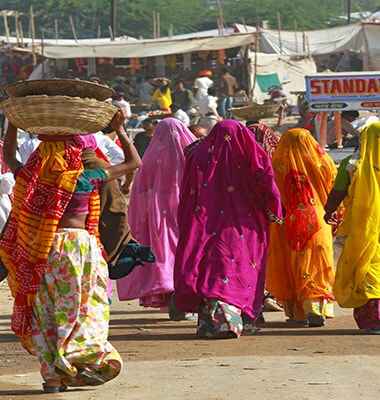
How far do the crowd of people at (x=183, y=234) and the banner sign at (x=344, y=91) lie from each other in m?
5.31

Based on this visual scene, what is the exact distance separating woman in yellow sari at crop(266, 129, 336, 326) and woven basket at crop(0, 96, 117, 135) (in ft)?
12.7

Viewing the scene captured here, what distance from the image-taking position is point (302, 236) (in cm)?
1162

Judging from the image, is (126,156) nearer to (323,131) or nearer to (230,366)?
(230,366)

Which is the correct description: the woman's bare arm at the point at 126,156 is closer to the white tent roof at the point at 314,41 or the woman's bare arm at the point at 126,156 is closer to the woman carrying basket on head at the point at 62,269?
the woman carrying basket on head at the point at 62,269

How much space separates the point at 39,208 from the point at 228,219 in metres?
2.84

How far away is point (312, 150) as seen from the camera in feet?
38.5

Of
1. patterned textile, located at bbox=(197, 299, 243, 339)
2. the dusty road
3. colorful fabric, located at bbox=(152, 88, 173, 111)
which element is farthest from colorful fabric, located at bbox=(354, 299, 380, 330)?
colorful fabric, located at bbox=(152, 88, 173, 111)

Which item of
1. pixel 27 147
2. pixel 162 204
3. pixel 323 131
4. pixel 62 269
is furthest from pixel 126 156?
pixel 323 131

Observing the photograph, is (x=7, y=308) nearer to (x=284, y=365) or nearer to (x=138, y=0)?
(x=284, y=365)

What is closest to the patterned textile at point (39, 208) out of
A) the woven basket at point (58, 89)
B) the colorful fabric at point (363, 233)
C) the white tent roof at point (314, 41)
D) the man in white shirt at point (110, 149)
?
the woven basket at point (58, 89)

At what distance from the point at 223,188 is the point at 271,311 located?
7.75 ft

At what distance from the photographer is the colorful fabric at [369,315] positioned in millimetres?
10742

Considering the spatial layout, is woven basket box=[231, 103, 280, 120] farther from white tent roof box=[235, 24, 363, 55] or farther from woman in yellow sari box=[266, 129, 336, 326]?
white tent roof box=[235, 24, 363, 55]

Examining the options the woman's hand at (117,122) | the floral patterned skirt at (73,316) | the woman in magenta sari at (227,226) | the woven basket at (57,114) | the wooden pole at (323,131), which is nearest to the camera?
the woven basket at (57,114)
